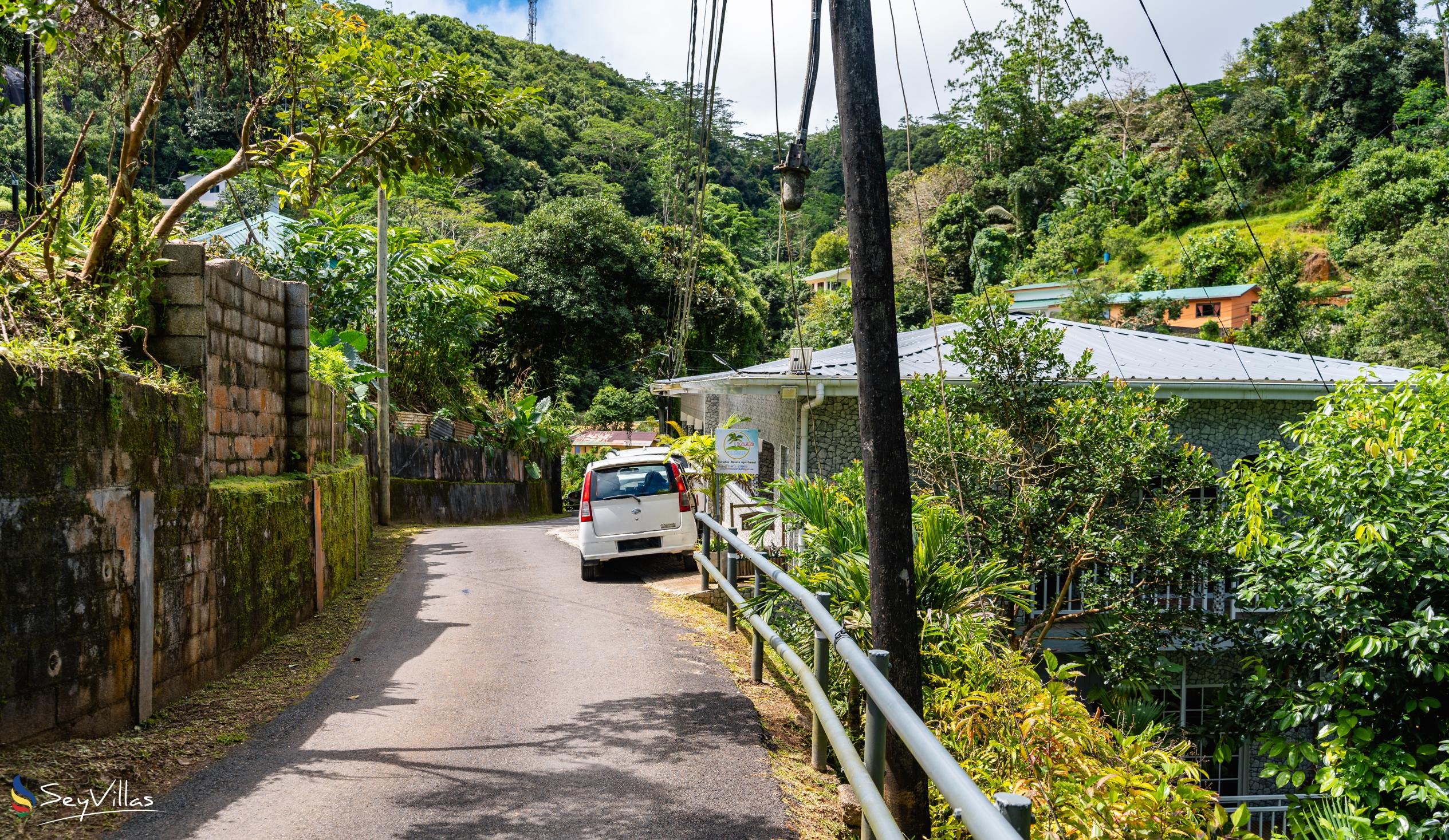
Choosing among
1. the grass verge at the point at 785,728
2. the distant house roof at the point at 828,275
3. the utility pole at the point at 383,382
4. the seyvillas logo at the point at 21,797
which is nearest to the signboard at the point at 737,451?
the grass verge at the point at 785,728

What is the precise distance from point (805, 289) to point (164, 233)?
6331cm

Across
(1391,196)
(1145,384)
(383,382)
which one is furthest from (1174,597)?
(1391,196)

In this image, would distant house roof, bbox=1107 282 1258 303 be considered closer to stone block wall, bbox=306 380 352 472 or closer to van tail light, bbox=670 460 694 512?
van tail light, bbox=670 460 694 512

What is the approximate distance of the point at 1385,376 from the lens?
13039 millimetres

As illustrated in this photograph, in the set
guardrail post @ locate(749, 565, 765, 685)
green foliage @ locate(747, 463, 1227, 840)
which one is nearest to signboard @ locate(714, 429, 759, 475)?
green foliage @ locate(747, 463, 1227, 840)

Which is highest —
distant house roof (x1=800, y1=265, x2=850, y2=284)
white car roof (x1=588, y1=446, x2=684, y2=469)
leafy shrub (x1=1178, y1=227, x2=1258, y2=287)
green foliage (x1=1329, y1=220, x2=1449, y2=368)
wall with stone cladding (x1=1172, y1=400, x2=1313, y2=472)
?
distant house roof (x1=800, y1=265, x2=850, y2=284)

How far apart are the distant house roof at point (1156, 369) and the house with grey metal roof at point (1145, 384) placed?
22 millimetres

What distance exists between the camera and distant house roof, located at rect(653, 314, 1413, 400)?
11.8 metres

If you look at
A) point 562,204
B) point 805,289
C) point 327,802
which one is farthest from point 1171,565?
point 805,289

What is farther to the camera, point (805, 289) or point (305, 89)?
point (805, 289)

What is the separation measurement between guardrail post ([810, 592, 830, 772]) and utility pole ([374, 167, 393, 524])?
15321 mm

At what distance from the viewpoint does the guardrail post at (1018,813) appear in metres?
2.40

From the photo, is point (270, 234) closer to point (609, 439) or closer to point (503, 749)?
point (609, 439)

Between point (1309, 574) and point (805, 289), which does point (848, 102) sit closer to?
point (1309, 574)
